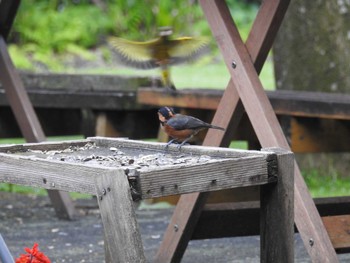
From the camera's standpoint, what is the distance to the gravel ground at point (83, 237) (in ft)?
18.8

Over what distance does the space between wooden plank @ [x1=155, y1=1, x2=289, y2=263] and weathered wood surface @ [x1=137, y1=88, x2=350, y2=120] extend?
183 centimetres

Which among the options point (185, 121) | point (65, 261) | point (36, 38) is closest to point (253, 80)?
point (185, 121)

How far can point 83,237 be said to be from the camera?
6.40m

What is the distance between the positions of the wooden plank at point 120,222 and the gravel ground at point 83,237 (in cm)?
235

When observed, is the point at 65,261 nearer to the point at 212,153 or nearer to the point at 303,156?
the point at 212,153

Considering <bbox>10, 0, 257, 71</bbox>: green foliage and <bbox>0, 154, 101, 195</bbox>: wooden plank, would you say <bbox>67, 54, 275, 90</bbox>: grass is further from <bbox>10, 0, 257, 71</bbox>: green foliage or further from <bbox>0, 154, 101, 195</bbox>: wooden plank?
<bbox>0, 154, 101, 195</bbox>: wooden plank

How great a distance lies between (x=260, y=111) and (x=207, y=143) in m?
0.47

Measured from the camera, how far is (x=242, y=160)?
11.9ft

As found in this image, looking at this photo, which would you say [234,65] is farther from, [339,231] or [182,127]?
[339,231]

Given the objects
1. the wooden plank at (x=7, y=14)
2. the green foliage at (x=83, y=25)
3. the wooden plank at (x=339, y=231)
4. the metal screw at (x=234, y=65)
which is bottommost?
the wooden plank at (x=339, y=231)

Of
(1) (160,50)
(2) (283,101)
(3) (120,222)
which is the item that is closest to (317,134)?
(2) (283,101)

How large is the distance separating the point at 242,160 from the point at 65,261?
2.29 metres

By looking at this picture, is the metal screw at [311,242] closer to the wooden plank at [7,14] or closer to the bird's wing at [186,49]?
the bird's wing at [186,49]

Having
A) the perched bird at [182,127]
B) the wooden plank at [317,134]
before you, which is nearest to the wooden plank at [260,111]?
the perched bird at [182,127]
